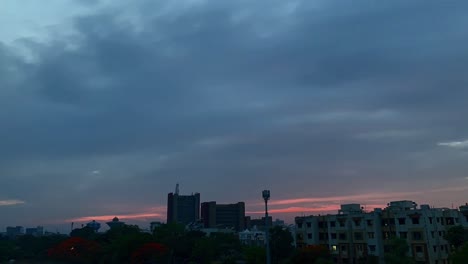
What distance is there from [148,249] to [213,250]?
1175cm

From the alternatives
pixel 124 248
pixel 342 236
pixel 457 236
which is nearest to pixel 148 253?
pixel 124 248

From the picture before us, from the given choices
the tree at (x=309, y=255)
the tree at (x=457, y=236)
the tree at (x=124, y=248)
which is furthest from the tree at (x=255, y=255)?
the tree at (x=457, y=236)

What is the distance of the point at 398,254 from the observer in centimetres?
4662

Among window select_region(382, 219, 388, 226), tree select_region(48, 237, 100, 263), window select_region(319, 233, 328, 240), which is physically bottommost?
tree select_region(48, 237, 100, 263)

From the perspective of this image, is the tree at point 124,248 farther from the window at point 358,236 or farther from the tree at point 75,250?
the window at point 358,236

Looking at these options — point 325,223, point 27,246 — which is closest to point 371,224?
point 325,223

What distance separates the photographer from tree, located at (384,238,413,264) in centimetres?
4361

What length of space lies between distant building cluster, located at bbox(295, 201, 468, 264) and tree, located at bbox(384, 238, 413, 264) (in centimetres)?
831

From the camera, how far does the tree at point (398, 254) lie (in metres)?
43.6

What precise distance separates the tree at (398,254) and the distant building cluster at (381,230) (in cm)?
831

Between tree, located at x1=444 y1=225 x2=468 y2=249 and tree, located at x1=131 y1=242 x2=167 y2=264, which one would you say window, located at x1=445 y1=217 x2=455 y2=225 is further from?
tree, located at x1=131 y1=242 x2=167 y2=264

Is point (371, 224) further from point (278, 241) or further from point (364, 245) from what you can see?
point (278, 241)

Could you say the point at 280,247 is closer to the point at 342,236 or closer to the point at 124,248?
the point at 342,236

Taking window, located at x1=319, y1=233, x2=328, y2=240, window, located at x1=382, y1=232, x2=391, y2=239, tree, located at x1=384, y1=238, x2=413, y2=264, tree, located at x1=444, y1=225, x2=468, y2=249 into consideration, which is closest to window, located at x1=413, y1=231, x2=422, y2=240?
window, located at x1=382, y1=232, x2=391, y2=239
